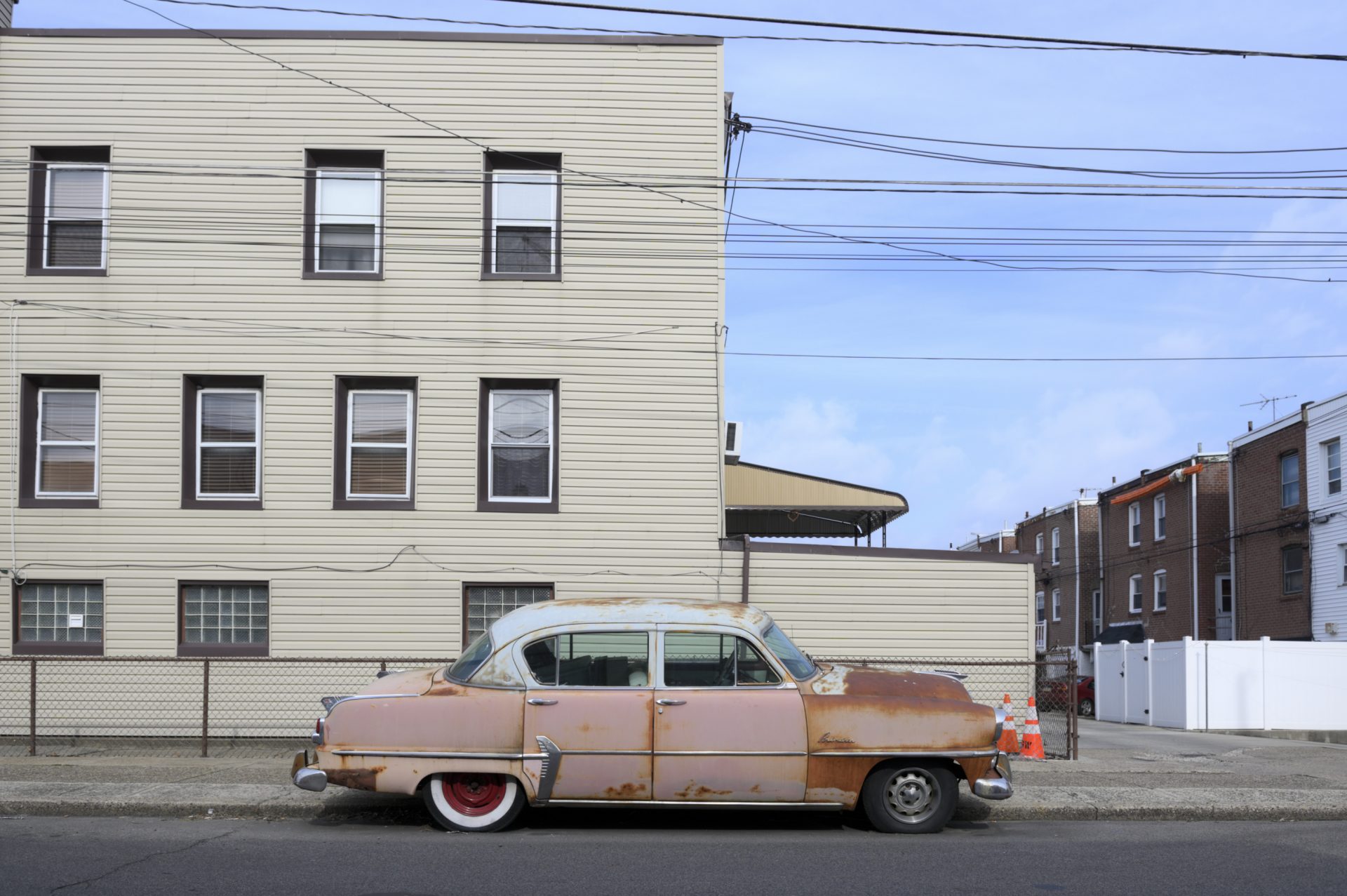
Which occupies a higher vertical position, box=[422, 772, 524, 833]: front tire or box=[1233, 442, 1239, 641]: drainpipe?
box=[1233, 442, 1239, 641]: drainpipe

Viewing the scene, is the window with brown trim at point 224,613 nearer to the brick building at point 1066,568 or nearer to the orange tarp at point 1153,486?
the orange tarp at point 1153,486

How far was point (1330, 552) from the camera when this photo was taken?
1267 inches

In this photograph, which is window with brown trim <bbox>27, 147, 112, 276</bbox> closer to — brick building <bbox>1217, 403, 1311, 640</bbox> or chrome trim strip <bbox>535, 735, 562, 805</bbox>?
chrome trim strip <bbox>535, 735, 562, 805</bbox>

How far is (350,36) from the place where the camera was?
16.2m

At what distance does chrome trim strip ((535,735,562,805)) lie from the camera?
9773 millimetres

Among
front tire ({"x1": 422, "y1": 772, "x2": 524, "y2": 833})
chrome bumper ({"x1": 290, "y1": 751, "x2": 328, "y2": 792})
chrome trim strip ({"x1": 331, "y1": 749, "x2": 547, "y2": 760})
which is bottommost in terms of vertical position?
front tire ({"x1": 422, "y1": 772, "x2": 524, "y2": 833})

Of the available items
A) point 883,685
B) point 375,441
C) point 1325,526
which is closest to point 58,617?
point 375,441

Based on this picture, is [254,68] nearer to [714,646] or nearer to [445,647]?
[445,647]

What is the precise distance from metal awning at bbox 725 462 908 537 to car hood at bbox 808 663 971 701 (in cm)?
821

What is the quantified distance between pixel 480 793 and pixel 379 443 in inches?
272

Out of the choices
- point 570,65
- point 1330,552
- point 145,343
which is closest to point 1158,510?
point 1330,552

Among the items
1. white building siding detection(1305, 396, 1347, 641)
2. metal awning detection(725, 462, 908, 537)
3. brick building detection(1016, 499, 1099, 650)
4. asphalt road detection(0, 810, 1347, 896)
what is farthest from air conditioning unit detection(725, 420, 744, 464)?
brick building detection(1016, 499, 1099, 650)

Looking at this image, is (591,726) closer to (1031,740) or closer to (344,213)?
(1031,740)

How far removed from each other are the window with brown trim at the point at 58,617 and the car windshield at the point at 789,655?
9197 millimetres
